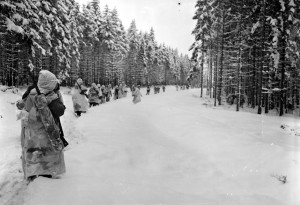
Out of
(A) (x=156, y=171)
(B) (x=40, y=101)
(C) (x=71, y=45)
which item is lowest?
(A) (x=156, y=171)

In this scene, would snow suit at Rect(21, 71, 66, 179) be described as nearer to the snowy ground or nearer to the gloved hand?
the gloved hand

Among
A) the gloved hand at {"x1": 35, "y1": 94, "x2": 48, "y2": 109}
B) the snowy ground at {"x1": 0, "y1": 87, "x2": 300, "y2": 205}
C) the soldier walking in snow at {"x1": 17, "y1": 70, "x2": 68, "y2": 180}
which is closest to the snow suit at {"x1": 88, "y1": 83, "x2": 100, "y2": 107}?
the snowy ground at {"x1": 0, "y1": 87, "x2": 300, "y2": 205}

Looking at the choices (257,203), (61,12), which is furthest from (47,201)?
(61,12)

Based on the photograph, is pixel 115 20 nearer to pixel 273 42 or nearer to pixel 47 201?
pixel 273 42

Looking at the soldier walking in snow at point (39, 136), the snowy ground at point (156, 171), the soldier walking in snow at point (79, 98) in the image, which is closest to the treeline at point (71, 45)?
the soldier walking in snow at point (79, 98)

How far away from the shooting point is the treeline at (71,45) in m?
18.0

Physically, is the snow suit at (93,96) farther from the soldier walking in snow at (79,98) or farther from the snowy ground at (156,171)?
the snowy ground at (156,171)

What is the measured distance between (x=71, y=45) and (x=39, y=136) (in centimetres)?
3456

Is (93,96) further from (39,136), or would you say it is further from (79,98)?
(39,136)

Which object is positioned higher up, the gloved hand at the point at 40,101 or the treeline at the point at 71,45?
the treeline at the point at 71,45

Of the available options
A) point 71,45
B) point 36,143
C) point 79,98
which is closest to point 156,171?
point 36,143

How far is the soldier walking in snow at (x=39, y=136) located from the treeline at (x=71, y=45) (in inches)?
503

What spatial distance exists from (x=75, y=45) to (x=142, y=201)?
37.1 m

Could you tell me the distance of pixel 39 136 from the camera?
4383 mm
